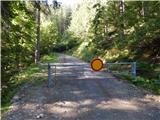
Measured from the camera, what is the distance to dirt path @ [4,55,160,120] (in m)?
9.91

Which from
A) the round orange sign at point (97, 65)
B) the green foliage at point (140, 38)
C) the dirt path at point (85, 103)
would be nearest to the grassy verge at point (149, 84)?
the green foliage at point (140, 38)

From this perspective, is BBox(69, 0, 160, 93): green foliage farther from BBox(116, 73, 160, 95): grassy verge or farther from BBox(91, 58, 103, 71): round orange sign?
BBox(91, 58, 103, 71): round orange sign

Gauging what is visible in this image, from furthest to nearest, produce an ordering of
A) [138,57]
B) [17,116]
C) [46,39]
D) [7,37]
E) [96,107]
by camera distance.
Answer: 1. [46,39]
2. [138,57]
3. [7,37]
4. [96,107]
5. [17,116]

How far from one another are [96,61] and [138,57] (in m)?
9.33

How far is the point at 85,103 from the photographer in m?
11.4

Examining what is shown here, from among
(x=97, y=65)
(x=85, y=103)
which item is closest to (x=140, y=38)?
(x=97, y=65)

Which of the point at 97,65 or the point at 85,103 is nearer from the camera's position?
the point at 85,103

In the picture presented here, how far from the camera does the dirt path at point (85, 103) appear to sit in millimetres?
9914

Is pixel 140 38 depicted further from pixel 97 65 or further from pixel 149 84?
pixel 97 65

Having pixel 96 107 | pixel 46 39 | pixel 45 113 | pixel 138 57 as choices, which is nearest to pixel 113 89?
pixel 96 107

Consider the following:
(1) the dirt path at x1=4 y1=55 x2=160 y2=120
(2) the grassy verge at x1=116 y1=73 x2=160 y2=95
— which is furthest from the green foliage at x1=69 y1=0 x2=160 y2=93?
(1) the dirt path at x1=4 y1=55 x2=160 y2=120

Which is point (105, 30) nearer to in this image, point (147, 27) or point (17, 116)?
point (147, 27)

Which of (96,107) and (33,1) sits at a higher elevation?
(33,1)

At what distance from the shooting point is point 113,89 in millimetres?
14031
